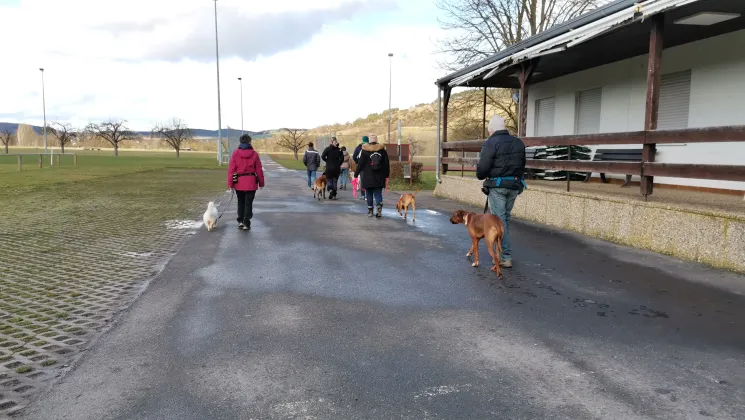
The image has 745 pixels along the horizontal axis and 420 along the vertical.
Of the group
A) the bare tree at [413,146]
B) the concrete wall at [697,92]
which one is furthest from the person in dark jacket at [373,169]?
the bare tree at [413,146]

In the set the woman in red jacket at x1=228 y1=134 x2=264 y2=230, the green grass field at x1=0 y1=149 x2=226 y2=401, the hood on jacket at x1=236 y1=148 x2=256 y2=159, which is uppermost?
the hood on jacket at x1=236 y1=148 x2=256 y2=159

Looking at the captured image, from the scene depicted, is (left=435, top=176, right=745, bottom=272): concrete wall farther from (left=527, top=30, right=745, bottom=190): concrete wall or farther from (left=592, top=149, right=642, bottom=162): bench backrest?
(left=527, top=30, right=745, bottom=190): concrete wall

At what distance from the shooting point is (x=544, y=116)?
1803 cm

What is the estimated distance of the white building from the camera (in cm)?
907

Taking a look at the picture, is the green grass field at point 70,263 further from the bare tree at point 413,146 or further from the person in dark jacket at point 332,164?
the bare tree at point 413,146

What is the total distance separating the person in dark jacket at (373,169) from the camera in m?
11.6

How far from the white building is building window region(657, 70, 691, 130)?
Answer: 2cm

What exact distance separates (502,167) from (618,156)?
7.38 metres

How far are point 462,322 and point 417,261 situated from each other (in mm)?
2627

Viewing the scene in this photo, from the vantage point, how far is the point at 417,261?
731 centimetres

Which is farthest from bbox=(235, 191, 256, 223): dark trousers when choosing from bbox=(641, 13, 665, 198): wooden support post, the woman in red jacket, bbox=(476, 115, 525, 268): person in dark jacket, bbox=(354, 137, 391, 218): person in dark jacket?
bbox=(641, 13, 665, 198): wooden support post

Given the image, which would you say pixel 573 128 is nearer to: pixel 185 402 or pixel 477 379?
pixel 477 379

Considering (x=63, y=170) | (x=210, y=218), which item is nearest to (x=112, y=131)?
(x=63, y=170)

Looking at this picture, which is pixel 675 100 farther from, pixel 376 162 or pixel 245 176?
pixel 245 176
